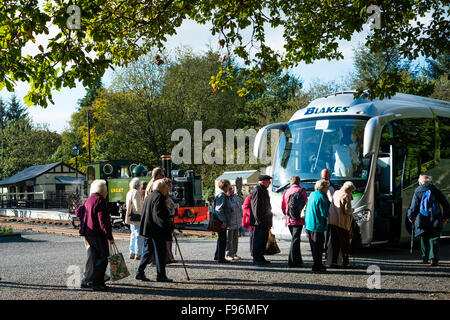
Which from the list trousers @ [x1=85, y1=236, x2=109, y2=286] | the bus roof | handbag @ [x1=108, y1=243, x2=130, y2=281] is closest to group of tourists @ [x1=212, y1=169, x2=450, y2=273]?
the bus roof

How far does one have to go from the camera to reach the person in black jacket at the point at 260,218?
1043cm

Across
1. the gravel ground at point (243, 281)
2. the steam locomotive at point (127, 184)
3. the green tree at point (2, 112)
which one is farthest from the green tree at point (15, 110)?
the gravel ground at point (243, 281)

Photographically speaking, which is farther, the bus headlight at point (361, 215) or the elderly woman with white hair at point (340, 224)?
the bus headlight at point (361, 215)

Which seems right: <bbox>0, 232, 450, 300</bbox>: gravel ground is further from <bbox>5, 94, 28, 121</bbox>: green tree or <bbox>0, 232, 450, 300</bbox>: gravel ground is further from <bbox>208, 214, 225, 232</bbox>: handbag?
<bbox>5, 94, 28, 121</bbox>: green tree

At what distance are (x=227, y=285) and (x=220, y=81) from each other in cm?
491

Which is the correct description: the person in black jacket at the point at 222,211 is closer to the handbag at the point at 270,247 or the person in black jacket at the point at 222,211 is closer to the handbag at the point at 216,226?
the handbag at the point at 216,226

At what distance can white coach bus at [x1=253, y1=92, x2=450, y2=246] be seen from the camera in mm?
11664

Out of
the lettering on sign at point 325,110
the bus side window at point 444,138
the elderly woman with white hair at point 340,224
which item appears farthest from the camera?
the bus side window at point 444,138

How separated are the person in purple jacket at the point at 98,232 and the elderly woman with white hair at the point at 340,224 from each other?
444cm

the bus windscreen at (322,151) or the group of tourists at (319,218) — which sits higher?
the bus windscreen at (322,151)

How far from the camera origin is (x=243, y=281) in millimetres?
8812
